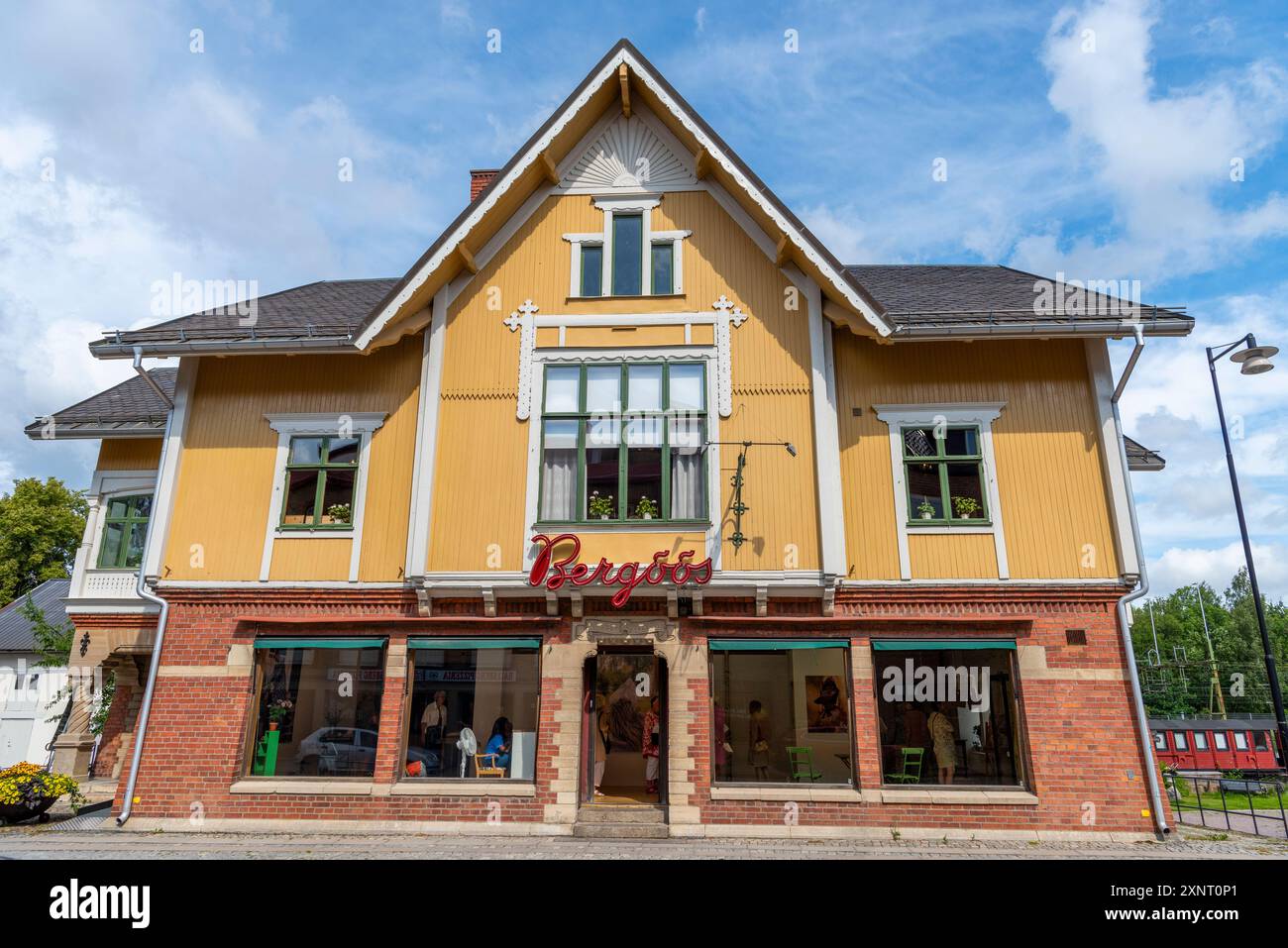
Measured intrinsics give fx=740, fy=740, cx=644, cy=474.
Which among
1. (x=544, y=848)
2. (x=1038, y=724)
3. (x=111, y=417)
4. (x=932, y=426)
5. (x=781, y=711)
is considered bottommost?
(x=544, y=848)

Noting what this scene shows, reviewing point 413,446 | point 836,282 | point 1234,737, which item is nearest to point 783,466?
point 836,282

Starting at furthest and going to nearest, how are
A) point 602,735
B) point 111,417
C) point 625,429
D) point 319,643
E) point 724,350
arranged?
point 111,417, point 602,735, point 724,350, point 625,429, point 319,643

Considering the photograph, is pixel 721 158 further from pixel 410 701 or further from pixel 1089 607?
pixel 410 701

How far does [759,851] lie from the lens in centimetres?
1059

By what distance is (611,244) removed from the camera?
13805 millimetres

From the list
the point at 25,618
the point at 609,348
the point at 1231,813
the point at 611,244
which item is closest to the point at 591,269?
the point at 611,244

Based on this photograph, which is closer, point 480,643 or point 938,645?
point 938,645

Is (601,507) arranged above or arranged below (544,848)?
above

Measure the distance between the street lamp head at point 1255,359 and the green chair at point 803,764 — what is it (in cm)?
1117

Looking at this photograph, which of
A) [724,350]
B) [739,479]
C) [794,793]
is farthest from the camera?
[724,350]

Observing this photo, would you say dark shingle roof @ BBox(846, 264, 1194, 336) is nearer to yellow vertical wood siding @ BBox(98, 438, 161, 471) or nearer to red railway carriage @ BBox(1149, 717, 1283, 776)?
yellow vertical wood siding @ BBox(98, 438, 161, 471)

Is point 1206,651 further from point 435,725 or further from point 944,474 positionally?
point 435,725

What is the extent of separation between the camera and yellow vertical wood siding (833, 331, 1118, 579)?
1230 cm

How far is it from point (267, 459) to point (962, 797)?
13135 millimetres
